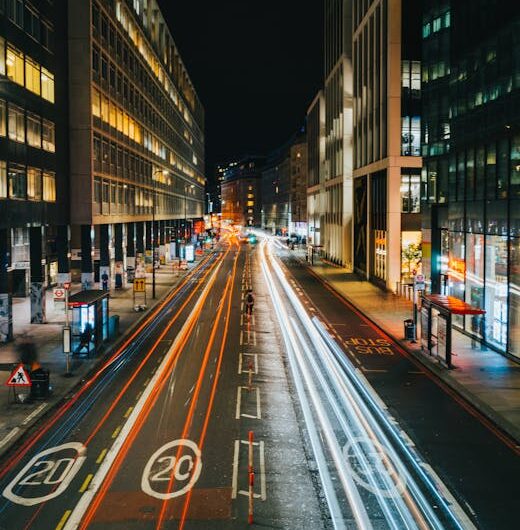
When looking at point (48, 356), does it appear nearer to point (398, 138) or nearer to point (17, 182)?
point (17, 182)

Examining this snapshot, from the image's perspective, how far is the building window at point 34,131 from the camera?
36.9 m

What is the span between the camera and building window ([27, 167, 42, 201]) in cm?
3666

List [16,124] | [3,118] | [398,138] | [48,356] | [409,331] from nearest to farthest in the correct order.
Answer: [48,356] < [409,331] < [3,118] < [16,124] < [398,138]

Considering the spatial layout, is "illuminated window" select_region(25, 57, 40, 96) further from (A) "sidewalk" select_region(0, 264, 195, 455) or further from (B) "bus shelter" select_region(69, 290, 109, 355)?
(B) "bus shelter" select_region(69, 290, 109, 355)

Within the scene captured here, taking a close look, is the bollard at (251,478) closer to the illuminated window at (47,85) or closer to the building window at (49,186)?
the building window at (49,186)

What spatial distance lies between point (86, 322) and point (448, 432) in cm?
1691

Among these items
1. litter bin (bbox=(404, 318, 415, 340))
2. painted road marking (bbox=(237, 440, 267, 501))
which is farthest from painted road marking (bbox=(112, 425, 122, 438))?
litter bin (bbox=(404, 318, 415, 340))

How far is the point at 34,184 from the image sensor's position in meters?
37.8

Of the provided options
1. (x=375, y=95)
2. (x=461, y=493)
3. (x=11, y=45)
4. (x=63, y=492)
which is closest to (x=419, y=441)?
(x=461, y=493)

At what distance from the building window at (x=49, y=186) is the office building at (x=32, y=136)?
6 cm

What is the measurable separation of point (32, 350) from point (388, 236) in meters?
35.0

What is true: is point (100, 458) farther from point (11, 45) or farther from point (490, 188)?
point (11, 45)

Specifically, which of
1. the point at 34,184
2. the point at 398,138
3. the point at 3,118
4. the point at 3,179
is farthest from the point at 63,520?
the point at 398,138

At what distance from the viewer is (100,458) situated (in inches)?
638
